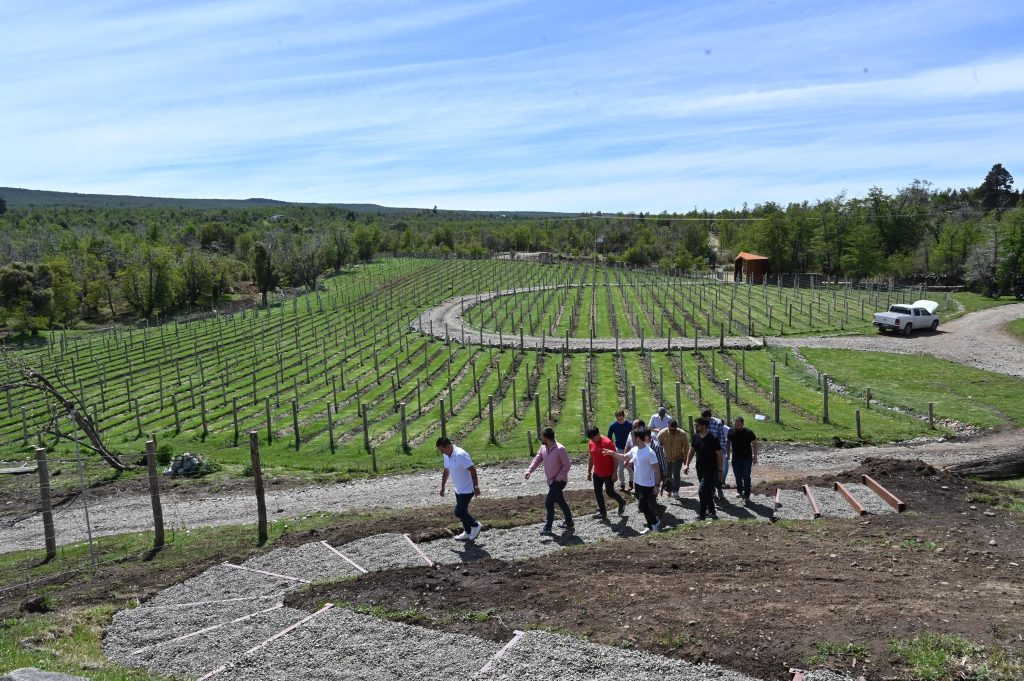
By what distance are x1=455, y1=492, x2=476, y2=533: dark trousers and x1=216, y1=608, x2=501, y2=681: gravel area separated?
10.5 ft

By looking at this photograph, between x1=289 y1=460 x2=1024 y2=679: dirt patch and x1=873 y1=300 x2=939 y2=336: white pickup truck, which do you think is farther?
x1=873 y1=300 x2=939 y2=336: white pickup truck

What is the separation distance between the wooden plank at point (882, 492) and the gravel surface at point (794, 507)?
1344 mm

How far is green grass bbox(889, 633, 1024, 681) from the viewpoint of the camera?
728cm

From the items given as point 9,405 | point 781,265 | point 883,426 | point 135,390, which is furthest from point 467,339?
point 781,265

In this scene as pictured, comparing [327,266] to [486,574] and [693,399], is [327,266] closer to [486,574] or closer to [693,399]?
[693,399]

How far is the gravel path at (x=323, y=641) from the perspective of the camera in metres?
8.03

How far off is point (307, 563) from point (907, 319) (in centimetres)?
4726

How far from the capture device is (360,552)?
12258 mm

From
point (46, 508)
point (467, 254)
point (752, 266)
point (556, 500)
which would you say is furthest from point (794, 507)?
point (467, 254)

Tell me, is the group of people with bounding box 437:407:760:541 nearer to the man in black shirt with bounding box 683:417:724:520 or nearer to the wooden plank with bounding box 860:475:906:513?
the man in black shirt with bounding box 683:417:724:520

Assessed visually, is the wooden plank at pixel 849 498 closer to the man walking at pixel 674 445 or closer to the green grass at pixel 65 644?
the man walking at pixel 674 445

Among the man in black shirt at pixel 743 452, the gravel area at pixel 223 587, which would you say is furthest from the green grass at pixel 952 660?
the gravel area at pixel 223 587

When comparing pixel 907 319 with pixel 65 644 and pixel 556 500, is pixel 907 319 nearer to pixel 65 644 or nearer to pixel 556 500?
pixel 556 500

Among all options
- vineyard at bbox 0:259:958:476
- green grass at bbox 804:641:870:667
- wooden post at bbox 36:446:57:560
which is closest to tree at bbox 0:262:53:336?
vineyard at bbox 0:259:958:476
